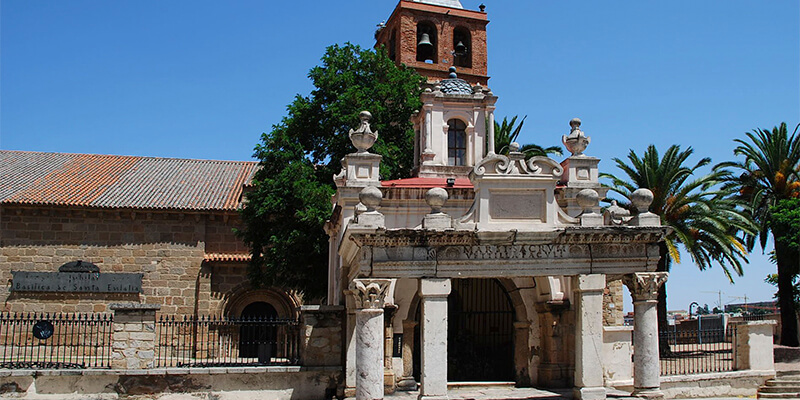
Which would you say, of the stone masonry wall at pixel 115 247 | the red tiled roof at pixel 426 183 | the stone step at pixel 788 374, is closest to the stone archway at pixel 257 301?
the stone masonry wall at pixel 115 247

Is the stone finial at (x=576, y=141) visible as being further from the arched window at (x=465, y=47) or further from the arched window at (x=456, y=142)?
the arched window at (x=465, y=47)

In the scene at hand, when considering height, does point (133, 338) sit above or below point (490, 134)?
below

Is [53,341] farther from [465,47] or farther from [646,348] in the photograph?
[465,47]

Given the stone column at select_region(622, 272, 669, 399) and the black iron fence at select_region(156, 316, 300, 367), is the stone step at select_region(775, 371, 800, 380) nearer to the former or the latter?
the stone column at select_region(622, 272, 669, 399)

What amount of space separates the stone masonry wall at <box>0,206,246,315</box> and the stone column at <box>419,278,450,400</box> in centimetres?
1799

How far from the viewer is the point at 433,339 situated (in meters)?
11.1

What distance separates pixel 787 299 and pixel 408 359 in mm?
14501

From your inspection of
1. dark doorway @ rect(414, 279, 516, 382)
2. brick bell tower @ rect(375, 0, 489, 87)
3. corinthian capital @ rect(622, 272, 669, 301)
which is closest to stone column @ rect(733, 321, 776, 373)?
dark doorway @ rect(414, 279, 516, 382)

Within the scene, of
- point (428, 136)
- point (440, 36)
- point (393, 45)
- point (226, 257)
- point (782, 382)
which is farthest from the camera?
point (393, 45)

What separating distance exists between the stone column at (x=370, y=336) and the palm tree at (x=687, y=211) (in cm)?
1275

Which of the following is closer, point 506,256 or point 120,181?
point 506,256

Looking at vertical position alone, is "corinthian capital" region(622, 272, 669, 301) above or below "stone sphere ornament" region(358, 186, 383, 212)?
below

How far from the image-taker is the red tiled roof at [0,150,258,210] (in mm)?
27469

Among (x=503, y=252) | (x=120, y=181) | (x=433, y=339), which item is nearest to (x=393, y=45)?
(x=120, y=181)
